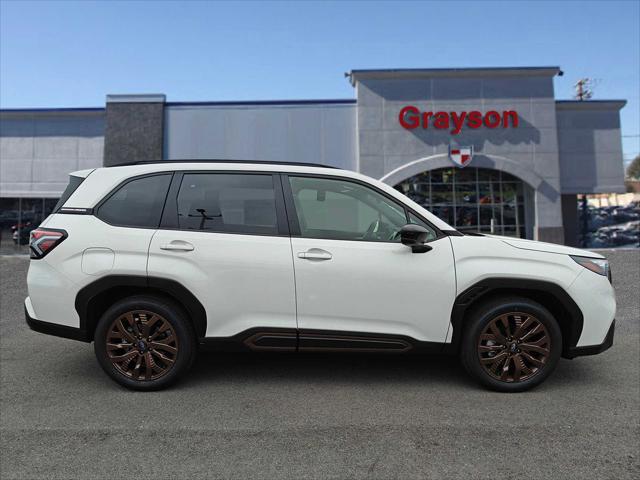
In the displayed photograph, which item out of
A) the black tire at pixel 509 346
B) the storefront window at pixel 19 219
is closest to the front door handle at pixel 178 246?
the black tire at pixel 509 346

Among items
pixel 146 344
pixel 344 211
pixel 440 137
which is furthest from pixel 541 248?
pixel 440 137

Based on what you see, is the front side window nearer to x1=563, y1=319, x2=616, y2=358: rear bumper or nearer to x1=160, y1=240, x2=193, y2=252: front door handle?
x1=160, y1=240, x2=193, y2=252: front door handle

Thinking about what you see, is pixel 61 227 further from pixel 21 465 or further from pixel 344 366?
pixel 344 366

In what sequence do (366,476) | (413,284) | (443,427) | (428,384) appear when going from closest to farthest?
(366,476) < (443,427) < (413,284) < (428,384)

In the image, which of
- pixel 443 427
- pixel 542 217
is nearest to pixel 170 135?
Result: pixel 542 217

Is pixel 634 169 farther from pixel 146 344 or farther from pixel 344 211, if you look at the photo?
pixel 146 344

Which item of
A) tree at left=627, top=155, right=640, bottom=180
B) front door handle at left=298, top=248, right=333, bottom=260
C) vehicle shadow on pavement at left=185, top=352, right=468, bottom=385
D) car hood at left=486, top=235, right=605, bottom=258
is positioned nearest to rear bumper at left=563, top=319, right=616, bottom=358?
car hood at left=486, top=235, right=605, bottom=258

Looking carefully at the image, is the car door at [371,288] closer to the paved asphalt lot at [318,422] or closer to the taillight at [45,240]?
the paved asphalt lot at [318,422]

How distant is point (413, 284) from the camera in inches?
141

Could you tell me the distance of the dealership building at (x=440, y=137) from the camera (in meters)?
16.1

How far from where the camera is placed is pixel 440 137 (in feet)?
53.1

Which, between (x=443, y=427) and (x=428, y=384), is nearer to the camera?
(x=443, y=427)

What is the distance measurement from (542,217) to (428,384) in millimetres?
14360

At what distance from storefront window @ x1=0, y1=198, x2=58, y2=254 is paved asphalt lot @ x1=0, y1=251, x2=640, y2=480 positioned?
15416 millimetres
